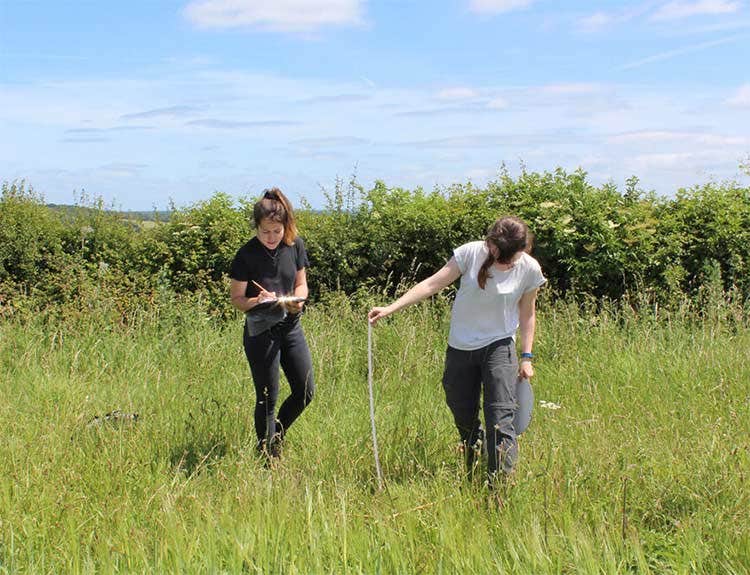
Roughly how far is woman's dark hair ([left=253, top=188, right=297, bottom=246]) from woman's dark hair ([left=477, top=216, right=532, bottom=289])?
1.31 m

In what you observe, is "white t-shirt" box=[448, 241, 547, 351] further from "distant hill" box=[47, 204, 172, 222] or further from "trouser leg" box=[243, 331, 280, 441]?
"distant hill" box=[47, 204, 172, 222]

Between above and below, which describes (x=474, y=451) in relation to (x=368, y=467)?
above

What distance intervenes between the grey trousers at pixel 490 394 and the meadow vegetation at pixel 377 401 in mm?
165

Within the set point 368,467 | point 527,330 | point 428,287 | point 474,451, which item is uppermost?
point 428,287

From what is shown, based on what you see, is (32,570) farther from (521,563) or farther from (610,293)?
(610,293)

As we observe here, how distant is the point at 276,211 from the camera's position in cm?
489

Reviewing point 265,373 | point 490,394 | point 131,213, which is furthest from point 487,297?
point 131,213

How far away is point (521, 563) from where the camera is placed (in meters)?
3.46

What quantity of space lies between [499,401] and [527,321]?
0.56 meters

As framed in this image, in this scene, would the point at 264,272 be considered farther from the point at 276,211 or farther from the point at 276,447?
the point at 276,447

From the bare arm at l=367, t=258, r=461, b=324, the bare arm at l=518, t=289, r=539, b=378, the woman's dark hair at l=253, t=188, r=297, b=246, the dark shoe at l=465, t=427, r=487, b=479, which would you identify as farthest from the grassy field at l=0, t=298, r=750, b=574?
the woman's dark hair at l=253, t=188, r=297, b=246

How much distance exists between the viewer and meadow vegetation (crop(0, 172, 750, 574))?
12.0ft

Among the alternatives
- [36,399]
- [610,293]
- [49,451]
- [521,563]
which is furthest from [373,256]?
[521,563]

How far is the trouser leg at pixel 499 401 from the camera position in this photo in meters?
4.38
